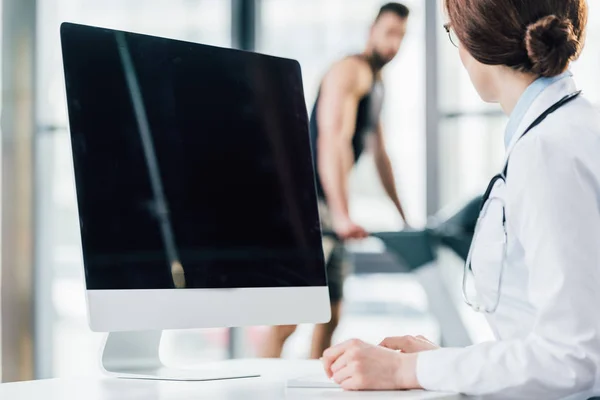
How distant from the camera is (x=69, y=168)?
3676 mm

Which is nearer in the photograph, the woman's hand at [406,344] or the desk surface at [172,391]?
the desk surface at [172,391]

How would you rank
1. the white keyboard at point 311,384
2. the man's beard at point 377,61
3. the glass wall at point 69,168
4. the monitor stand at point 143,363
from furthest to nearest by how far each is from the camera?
the glass wall at point 69,168
the man's beard at point 377,61
the monitor stand at point 143,363
the white keyboard at point 311,384

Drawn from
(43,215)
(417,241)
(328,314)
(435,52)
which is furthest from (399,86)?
(328,314)

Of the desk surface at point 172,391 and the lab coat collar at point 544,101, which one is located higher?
the lab coat collar at point 544,101

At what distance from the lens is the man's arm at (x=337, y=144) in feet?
10.6

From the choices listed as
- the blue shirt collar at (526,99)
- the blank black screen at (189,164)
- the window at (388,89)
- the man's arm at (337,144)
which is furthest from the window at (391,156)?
the blue shirt collar at (526,99)

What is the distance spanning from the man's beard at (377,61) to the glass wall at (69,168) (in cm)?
87

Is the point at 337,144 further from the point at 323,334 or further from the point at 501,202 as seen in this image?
the point at 501,202

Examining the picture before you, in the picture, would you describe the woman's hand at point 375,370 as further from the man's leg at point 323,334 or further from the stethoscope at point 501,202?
the man's leg at point 323,334

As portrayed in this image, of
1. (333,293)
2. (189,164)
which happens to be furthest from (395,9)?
(189,164)

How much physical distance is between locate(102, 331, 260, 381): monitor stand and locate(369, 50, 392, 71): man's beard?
2.35m

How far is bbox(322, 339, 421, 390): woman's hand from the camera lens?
936 mm

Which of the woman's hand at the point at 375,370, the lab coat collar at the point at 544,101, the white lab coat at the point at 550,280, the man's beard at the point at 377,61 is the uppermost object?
the man's beard at the point at 377,61

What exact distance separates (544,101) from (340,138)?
2.25 metres
